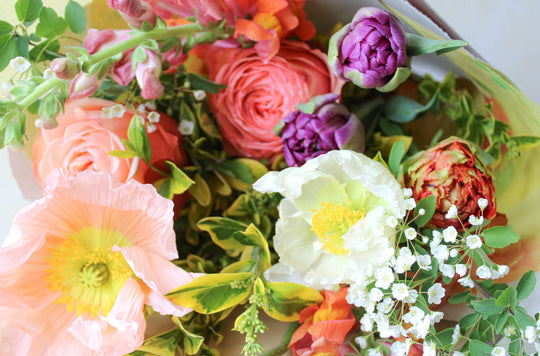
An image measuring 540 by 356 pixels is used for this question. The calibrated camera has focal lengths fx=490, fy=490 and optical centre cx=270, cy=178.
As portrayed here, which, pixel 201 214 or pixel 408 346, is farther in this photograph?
pixel 201 214

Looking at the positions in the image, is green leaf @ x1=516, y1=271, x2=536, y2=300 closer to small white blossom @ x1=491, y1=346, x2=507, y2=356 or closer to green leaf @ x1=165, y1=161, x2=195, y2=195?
small white blossom @ x1=491, y1=346, x2=507, y2=356

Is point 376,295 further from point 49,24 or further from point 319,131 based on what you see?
point 49,24

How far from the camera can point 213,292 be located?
0.53 m

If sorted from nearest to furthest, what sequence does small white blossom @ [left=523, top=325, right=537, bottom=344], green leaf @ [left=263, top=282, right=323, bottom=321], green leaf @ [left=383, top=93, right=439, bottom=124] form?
small white blossom @ [left=523, top=325, right=537, bottom=344]
green leaf @ [left=263, top=282, right=323, bottom=321]
green leaf @ [left=383, top=93, right=439, bottom=124]

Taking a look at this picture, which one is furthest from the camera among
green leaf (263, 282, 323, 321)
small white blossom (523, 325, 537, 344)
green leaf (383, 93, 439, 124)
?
green leaf (383, 93, 439, 124)

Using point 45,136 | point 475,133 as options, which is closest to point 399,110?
point 475,133

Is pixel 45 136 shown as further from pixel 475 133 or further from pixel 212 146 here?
pixel 475 133


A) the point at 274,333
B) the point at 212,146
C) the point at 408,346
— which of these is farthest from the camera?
the point at 212,146

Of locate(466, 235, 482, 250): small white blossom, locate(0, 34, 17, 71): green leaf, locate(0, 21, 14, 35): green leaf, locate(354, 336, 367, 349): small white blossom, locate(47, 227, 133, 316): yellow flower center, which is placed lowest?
locate(47, 227, 133, 316): yellow flower center

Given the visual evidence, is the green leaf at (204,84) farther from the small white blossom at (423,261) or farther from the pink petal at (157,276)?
the small white blossom at (423,261)

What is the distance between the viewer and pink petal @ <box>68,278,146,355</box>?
497 mm

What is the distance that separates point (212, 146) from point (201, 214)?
0.33 feet

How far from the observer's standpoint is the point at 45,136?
0.60 m

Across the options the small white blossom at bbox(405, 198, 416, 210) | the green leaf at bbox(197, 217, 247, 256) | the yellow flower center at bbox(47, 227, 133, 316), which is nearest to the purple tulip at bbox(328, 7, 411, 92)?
the small white blossom at bbox(405, 198, 416, 210)
